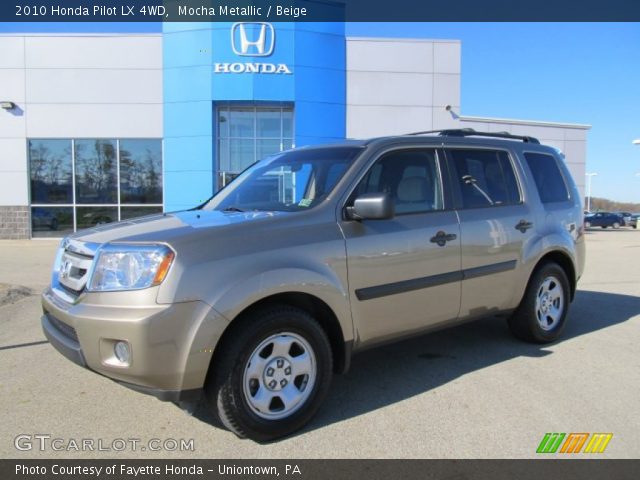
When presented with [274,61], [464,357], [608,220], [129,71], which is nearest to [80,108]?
[129,71]

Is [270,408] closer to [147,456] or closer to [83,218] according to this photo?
[147,456]

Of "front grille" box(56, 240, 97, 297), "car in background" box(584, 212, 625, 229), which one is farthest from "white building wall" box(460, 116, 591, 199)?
"front grille" box(56, 240, 97, 297)

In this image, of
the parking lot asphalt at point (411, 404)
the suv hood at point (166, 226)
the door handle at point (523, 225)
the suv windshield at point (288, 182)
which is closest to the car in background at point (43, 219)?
the parking lot asphalt at point (411, 404)

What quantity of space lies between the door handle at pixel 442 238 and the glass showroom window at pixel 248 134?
657 inches

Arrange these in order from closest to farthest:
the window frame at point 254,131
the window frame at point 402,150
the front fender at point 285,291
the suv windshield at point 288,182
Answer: the front fender at point 285,291 → the window frame at point 402,150 → the suv windshield at point 288,182 → the window frame at point 254,131

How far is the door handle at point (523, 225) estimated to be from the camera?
185 inches

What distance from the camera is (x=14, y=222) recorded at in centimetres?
2034

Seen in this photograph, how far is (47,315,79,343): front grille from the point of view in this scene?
303cm

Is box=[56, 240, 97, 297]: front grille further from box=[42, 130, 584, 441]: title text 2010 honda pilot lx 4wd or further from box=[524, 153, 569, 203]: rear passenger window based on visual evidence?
box=[524, 153, 569, 203]: rear passenger window

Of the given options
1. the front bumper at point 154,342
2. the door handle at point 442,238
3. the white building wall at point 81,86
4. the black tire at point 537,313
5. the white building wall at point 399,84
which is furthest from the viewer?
the white building wall at point 399,84

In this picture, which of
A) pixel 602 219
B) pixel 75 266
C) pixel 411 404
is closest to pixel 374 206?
pixel 411 404

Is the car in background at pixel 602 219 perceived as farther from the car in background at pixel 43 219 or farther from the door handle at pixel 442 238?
the door handle at pixel 442 238

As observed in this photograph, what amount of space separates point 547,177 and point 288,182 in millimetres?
2903

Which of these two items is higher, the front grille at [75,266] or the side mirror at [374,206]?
the side mirror at [374,206]
